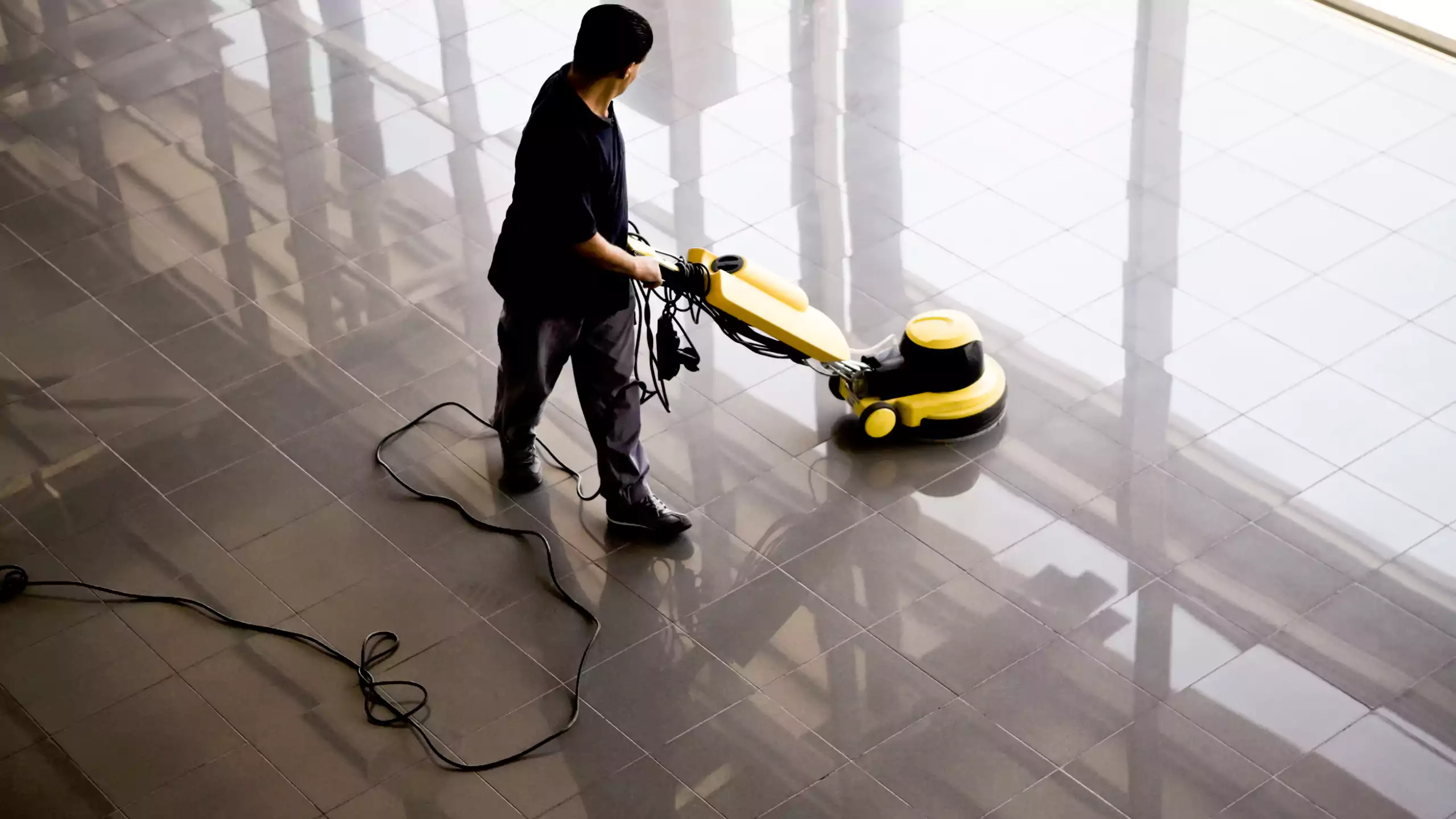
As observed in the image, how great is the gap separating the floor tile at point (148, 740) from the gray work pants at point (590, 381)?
1.00 meters

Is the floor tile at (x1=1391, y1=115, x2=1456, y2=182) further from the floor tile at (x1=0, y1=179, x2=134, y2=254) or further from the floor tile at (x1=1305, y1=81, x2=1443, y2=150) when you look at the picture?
the floor tile at (x1=0, y1=179, x2=134, y2=254)

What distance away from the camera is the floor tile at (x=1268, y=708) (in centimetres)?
355

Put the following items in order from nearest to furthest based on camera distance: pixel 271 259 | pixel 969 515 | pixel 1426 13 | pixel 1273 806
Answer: pixel 1273 806 → pixel 969 515 → pixel 271 259 → pixel 1426 13

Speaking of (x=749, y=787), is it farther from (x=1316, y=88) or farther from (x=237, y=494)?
(x=1316, y=88)

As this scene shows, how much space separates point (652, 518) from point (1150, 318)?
167cm

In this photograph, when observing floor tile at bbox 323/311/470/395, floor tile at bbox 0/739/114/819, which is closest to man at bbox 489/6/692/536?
floor tile at bbox 323/311/470/395

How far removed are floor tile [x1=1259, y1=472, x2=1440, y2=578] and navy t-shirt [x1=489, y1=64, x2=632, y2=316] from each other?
174cm

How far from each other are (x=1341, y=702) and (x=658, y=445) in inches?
71.2

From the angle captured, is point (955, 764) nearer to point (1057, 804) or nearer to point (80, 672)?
point (1057, 804)

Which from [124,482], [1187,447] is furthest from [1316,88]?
[124,482]

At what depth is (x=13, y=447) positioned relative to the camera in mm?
4504

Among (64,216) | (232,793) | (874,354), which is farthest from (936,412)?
(64,216)

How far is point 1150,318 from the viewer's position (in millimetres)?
4832

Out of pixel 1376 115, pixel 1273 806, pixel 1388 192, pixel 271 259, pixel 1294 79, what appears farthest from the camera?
pixel 1294 79
